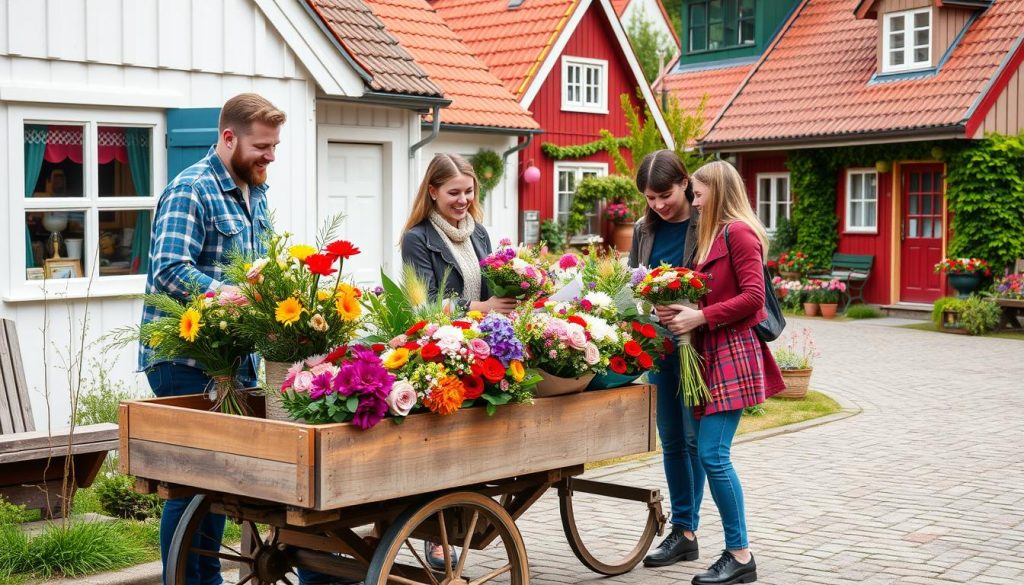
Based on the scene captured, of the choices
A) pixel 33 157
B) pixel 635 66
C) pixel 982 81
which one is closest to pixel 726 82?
pixel 635 66

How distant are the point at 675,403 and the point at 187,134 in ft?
15.3

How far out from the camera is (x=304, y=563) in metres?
4.78

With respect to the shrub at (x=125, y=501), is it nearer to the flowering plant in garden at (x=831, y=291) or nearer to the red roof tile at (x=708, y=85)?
the flowering plant in garden at (x=831, y=291)

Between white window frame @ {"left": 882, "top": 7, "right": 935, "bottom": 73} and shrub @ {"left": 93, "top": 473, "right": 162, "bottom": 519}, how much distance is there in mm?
17381

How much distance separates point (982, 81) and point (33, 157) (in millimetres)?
15320

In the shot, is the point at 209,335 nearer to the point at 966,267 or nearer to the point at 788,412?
the point at 788,412

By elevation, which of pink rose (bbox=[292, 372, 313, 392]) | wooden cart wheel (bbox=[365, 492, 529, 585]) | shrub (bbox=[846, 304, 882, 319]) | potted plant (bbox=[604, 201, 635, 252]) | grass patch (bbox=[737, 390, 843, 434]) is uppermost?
potted plant (bbox=[604, 201, 635, 252])

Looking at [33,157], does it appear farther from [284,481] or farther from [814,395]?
[814,395]

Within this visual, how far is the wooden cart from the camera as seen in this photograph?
3984 millimetres

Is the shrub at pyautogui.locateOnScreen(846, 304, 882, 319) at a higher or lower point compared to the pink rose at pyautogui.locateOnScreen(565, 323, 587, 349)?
lower

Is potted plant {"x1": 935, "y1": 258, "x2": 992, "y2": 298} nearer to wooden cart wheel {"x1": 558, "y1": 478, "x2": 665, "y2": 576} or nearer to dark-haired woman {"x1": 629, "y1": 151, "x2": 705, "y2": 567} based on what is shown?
dark-haired woman {"x1": 629, "y1": 151, "x2": 705, "y2": 567}

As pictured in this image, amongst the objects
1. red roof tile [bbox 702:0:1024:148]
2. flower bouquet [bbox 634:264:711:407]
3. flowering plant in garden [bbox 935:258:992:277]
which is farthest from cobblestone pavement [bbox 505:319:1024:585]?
red roof tile [bbox 702:0:1024:148]

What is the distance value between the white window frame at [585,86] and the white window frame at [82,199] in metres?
14.9

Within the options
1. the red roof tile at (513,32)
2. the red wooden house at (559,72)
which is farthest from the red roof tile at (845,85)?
the red roof tile at (513,32)
